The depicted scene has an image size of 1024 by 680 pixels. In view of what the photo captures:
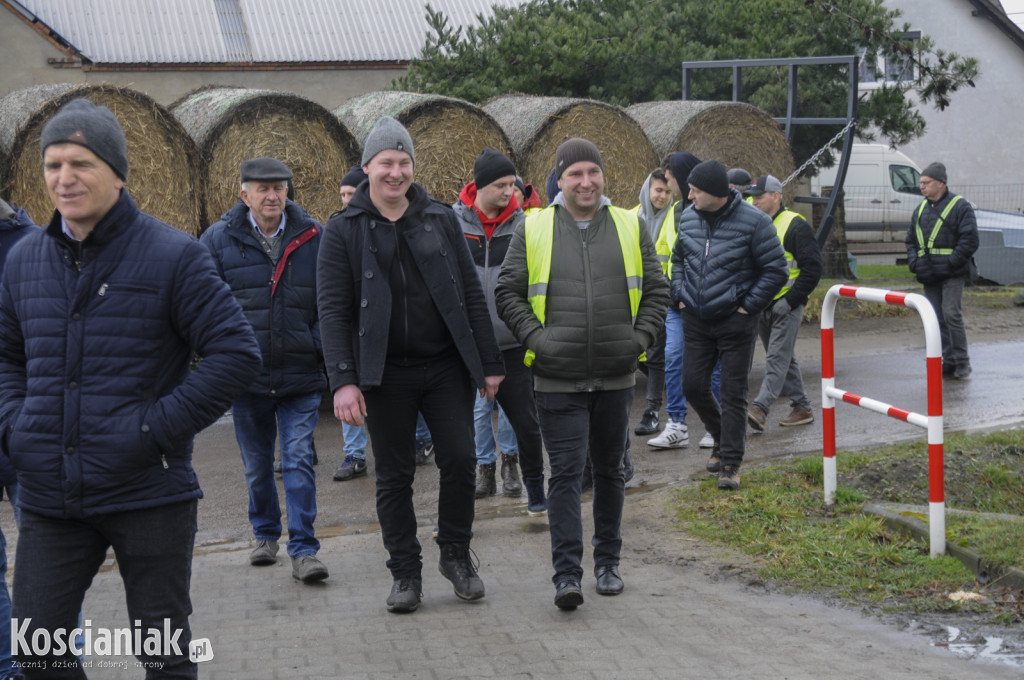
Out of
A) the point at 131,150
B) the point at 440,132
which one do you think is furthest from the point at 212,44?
the point at 131,150

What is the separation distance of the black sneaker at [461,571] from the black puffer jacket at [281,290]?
44.2 inches

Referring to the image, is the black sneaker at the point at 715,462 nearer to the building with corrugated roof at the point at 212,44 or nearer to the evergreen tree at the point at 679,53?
the evergreen tree at the point at 679,53

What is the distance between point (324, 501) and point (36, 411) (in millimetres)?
3871

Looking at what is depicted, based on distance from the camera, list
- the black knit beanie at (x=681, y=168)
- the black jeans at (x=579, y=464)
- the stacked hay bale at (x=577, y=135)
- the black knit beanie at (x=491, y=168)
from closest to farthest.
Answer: the black jeans at (x=579, y=464), the black knit beanie at (x=491, y=168), the black knit beanie at (x=681, y=168), the stacked hay bale at (x=577, y=135)

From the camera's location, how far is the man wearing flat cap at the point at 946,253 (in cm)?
1091

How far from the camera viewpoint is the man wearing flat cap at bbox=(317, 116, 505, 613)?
197 inches

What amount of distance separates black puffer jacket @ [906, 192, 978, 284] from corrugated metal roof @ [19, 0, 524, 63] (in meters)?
14.3

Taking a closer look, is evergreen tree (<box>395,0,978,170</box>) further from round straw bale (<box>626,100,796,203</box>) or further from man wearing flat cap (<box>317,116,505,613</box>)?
man wearing flat cap (<box>317,116,505,613</box>)

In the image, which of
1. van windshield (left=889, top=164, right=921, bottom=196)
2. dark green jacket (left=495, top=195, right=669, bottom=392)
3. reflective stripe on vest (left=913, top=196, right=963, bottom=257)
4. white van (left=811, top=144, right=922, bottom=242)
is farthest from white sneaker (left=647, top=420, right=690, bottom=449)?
van windshield (left=889, top=164, right=921, bottom=196)

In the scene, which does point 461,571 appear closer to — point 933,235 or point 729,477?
point 729,477

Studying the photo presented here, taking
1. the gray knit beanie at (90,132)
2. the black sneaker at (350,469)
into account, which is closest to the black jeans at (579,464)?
the gray knit beanie at (90,132)

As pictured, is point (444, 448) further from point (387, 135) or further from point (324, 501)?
point (324, 501)

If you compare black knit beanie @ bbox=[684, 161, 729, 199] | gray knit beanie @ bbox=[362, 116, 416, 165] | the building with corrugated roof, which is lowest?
black knit beanie @ bbox=[684, 161, 729, 199]

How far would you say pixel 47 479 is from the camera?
3.38 metres
